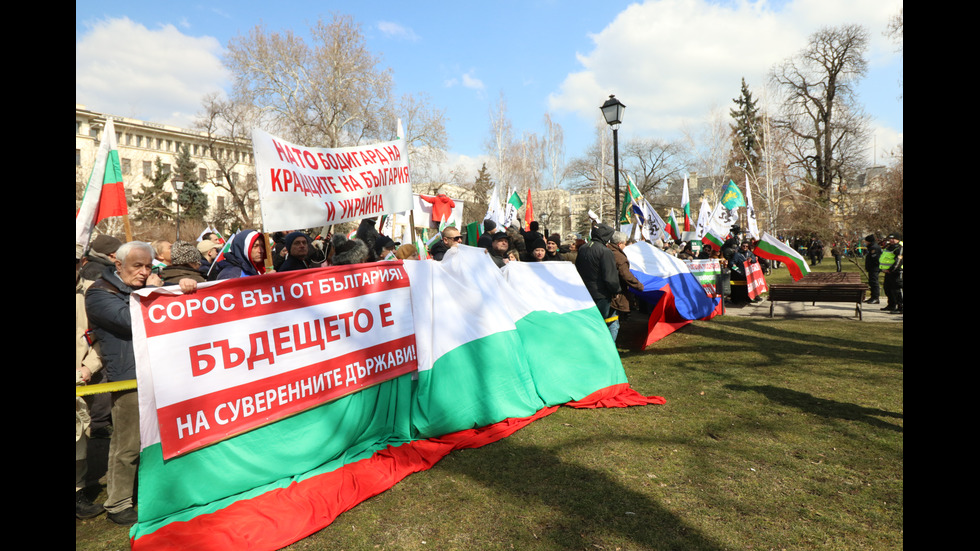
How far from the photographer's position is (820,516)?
3.50 metres

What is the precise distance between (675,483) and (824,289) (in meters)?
9.75

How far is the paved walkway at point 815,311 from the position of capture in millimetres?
11797

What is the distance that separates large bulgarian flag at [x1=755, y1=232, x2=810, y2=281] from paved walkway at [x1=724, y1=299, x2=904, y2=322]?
3.12 ft

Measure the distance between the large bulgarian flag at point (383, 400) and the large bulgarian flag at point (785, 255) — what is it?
7.23 meters

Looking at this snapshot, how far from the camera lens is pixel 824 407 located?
5652 mm

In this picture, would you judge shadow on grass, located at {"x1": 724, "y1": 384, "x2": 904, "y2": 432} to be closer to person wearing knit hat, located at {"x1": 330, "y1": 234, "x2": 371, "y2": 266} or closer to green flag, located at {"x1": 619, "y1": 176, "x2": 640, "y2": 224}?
person wearing knit hat, located at {"x1": 330, "y1": 234, "x2": 371, "y2": 266}

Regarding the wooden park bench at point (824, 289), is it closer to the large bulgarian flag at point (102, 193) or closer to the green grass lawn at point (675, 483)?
the green grass lawn at point (675, 483)

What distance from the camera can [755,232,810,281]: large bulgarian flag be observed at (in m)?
11.6

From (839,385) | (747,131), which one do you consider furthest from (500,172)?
(839,385)

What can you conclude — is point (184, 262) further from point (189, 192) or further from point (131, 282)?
point (189, 192)

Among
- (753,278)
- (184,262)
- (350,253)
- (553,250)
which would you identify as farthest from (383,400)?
(753,278)

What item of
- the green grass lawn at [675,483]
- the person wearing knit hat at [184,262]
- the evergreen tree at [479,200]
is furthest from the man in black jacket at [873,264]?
the evergreen tree at [479,200]

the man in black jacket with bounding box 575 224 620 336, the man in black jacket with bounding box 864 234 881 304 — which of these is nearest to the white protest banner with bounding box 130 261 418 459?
the man in black jacket with bounding box 575 224 620 336
